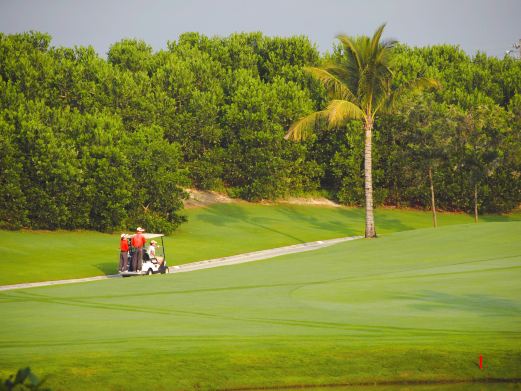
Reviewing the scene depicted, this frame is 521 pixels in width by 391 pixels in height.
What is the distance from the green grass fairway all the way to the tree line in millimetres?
23513

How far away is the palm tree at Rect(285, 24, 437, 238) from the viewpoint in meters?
43.2

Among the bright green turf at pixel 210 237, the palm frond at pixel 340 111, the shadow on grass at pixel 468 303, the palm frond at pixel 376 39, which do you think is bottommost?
the shadow on grass at pixel 468 303

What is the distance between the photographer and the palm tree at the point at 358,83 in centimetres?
4316

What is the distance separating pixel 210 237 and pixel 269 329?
37.7 metres

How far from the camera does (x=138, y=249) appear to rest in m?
33.7

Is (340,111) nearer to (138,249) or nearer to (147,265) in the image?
(147,265)

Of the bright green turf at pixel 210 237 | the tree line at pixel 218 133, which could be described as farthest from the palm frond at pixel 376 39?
the bright green turf at pixel 210 237

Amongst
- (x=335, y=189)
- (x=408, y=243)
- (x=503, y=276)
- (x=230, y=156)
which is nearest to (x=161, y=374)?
(x=503, y=276)

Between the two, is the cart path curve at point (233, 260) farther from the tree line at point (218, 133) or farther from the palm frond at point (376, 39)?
the palm frond at point (376, 39)

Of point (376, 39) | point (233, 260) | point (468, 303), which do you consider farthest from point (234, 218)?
point (468, 303)

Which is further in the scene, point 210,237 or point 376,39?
point 210,237

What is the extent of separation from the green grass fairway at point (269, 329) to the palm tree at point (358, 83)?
17.0 m

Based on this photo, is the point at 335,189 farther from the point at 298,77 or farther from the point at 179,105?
the point at 179,105

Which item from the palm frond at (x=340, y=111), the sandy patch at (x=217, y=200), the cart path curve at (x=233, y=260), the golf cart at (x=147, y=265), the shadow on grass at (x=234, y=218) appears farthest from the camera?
the sandy patch at (x=217, y=200)
